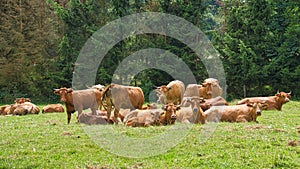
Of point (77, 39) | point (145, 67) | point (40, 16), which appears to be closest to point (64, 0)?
point (40, 16)

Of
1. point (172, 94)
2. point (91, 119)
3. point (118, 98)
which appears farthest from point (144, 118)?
point (172, 94)

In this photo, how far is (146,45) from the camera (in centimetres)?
2848

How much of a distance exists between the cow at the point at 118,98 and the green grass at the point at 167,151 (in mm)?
2455

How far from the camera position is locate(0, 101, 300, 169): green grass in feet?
24.1

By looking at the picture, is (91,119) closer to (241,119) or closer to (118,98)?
(118,98)

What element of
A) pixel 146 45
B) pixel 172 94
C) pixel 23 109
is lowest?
pixel 23 109

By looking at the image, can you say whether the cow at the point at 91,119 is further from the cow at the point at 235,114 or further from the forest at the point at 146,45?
the forest at the point at 146,45

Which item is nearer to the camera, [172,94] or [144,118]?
[144,118]

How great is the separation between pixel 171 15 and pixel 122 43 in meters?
4.33

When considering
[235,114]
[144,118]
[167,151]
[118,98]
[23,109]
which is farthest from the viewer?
[23,109]

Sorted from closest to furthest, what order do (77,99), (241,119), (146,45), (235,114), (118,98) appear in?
(241,119), (235,114), (118,98), (77,99), (146,45)

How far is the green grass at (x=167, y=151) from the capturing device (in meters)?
7.33

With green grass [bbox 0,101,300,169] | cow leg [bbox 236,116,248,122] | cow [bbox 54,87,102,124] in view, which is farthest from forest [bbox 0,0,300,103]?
green grass [bbox 0,101,300,169]

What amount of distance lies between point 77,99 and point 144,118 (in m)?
3.07
